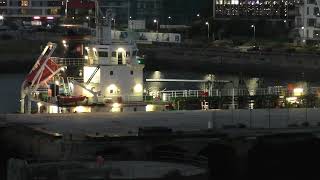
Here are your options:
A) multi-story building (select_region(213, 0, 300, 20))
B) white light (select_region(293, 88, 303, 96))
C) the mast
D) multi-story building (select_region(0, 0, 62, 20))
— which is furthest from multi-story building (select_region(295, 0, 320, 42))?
the mast

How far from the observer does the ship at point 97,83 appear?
115 feet

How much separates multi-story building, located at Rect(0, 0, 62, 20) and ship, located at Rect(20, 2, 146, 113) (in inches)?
3929

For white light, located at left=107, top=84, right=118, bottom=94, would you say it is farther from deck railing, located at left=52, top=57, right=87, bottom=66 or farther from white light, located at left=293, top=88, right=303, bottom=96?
white light, located at left=293, top=88, right=303, bottom=96

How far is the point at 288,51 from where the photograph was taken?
298 ft

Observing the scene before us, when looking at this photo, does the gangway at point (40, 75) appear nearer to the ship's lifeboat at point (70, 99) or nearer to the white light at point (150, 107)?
the ship's lifeboat at point (70, 99)

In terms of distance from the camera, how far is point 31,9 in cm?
13862

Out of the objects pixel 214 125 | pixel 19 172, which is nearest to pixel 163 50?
pixel 214 125

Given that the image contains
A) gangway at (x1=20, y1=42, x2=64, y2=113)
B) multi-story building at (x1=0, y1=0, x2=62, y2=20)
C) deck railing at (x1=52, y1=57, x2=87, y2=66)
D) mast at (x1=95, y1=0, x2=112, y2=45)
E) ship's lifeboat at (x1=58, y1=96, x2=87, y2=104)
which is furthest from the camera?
multi-story building at (x1=0, y1=0, x2=62, y2=20)

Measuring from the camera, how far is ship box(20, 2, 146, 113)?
3500cm

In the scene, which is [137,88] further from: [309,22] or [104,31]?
[309,22]

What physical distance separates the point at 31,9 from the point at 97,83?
104m

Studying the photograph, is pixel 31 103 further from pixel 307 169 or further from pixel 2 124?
pixel 307 169

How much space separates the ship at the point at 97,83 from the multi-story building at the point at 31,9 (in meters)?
99.8

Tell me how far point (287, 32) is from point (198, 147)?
87165 millimetres
